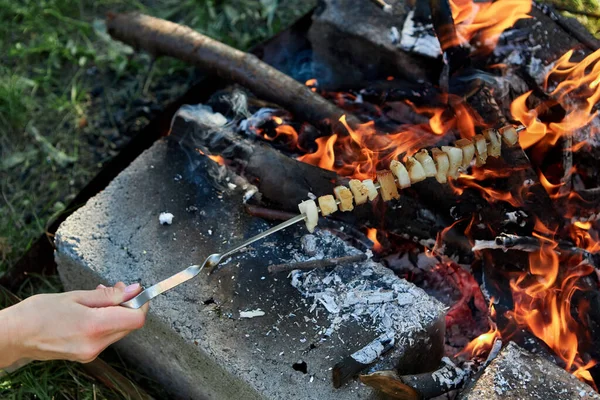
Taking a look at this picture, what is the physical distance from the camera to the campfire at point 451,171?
7.96 ft

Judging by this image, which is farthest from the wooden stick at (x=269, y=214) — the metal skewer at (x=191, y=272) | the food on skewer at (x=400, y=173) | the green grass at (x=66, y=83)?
the green grass at (x=66, y=83)

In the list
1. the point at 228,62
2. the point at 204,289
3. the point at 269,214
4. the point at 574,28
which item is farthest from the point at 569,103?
the point at 204,289

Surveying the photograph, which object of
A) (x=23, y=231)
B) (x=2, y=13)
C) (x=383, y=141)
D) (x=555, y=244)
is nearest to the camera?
(x=555, y=244)

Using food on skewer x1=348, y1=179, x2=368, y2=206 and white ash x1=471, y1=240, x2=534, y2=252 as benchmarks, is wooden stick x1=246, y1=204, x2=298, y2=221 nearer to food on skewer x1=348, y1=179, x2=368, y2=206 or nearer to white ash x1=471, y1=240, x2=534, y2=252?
food on skewer x1=348, y1=179, x2=368, y2=206

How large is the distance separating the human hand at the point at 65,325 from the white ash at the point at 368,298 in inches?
26.8

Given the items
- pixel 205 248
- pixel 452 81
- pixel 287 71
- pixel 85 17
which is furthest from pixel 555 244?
pixel 85 17

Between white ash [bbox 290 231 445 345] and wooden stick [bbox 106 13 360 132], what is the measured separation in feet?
2.33

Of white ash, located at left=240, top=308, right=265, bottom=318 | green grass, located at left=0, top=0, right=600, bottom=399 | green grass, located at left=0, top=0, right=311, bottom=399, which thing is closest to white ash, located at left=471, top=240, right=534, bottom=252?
white ash, located at left=240, top=308, right=265, bottom=318

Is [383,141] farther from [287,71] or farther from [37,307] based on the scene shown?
[37,307]

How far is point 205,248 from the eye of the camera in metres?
2.59

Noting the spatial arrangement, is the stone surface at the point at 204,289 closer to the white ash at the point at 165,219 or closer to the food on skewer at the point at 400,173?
the white ash at the point at 165,219

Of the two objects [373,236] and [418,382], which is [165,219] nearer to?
[373,236]

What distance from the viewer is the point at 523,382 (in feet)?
6.93

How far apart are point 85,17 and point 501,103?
305cm
